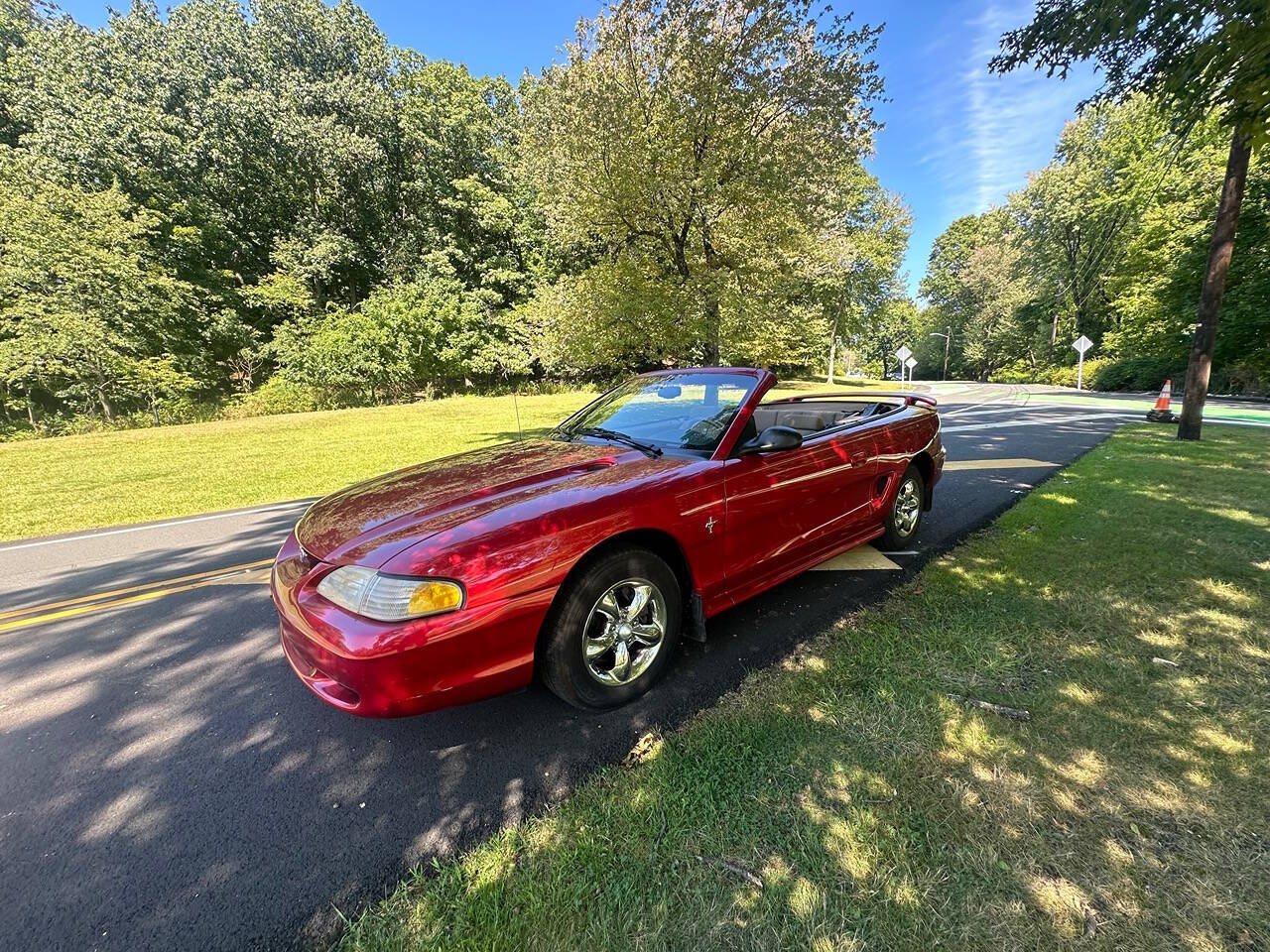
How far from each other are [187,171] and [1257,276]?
4384 centimetres

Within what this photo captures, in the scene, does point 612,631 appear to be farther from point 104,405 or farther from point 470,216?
point 470,216

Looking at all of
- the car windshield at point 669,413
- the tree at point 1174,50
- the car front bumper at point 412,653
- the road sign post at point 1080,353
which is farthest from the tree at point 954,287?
the car front bumper at point 412,653

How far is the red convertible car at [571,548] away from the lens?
6.39 ft

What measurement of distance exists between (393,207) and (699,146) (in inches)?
1038

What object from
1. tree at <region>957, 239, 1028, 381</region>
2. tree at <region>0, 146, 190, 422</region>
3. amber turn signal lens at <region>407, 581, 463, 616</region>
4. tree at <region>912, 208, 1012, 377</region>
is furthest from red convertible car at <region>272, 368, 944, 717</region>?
tree at <region>912, 208, 1012, 377</region>

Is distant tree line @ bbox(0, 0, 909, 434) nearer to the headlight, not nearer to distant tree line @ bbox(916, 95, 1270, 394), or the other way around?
distant tree line @ bbox(916, 95, 1270, 394)

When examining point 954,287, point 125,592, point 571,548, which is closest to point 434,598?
point 571,548

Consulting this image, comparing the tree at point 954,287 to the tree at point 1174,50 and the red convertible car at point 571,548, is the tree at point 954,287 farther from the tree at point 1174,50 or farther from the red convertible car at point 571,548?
the red convertible car at point 571,548

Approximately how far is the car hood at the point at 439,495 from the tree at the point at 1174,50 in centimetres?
409

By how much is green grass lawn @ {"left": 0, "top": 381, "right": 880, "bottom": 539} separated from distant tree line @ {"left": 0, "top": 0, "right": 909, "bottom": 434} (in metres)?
3.57

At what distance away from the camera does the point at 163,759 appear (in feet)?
7.34

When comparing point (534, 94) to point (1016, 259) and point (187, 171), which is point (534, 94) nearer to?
point (187, 171)

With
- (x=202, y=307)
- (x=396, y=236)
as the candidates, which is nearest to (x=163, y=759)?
(x=202, y=307)

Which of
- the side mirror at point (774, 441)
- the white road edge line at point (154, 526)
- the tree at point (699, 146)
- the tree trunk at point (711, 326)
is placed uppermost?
the tree at point (699, 146)
